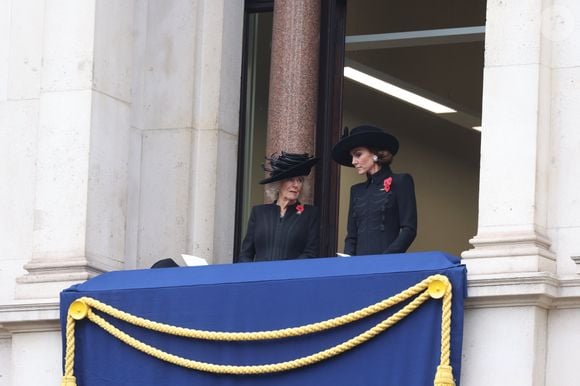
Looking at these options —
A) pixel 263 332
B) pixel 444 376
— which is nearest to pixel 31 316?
pixel 263 332

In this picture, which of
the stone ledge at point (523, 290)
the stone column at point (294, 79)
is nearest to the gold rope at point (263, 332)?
the stone ledge at point (523, 290)

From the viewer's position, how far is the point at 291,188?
813 inches

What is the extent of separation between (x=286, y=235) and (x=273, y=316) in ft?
5.10

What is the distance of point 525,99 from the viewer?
19.0 metres

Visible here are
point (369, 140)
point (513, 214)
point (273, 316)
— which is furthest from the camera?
point (369, 140)

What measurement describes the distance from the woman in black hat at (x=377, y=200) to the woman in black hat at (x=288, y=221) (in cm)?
57

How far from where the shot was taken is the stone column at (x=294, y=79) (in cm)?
2206

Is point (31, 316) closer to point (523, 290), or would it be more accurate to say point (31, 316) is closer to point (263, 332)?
point (263, 332)

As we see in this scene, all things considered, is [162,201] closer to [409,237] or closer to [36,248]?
[36,248]

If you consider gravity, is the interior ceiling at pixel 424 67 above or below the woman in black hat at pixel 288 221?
above

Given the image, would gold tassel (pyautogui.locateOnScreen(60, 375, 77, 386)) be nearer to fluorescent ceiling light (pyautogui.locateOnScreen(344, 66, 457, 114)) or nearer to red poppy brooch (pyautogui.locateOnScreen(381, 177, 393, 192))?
red poppy brooch (pyautogui.locateOnScreen(381, 177, 393, 192))

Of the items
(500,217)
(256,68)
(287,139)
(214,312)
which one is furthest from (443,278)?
(256,68)

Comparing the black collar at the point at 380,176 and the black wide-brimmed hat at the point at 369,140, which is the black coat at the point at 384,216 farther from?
the black wide-brimmed hat at the point at 369,140

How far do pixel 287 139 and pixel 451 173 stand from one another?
3.79m
